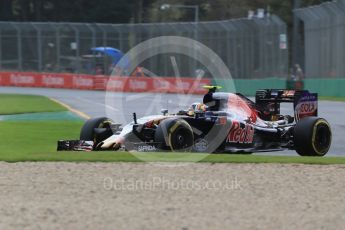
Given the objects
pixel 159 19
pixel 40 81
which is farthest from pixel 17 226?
pixel 159 19

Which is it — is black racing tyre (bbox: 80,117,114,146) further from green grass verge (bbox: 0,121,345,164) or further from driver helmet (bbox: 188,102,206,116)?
driver helmet (bbox: 188,102,206,116)

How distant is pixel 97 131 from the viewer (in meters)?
15.1

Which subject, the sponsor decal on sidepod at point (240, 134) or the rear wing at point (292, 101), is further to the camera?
the rear wing at point (292, 101)

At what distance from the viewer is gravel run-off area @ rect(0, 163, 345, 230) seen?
8.20 m

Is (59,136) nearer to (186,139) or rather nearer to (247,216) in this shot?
(186,139)

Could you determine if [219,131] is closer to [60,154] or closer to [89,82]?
[60,154]

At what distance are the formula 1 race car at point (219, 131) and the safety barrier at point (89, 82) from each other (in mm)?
27822

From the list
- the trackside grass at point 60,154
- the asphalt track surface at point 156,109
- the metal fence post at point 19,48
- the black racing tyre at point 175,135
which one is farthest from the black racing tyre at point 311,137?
the metal fence post at point 19,48

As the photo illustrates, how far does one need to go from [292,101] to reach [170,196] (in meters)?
6.59

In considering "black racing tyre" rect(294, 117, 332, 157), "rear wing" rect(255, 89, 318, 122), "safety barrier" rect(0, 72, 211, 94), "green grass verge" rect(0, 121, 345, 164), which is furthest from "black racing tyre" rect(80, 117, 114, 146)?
"safety barrier" rect(0, 72, 211, 94)

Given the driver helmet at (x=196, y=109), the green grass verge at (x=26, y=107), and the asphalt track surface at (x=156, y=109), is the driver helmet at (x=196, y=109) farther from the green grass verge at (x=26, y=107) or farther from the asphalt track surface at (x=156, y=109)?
the green grass verge at (x=26, y=107)

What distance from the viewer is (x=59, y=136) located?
18375 millimetres

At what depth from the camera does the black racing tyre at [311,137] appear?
571 inches

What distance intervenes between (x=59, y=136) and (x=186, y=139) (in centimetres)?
518
